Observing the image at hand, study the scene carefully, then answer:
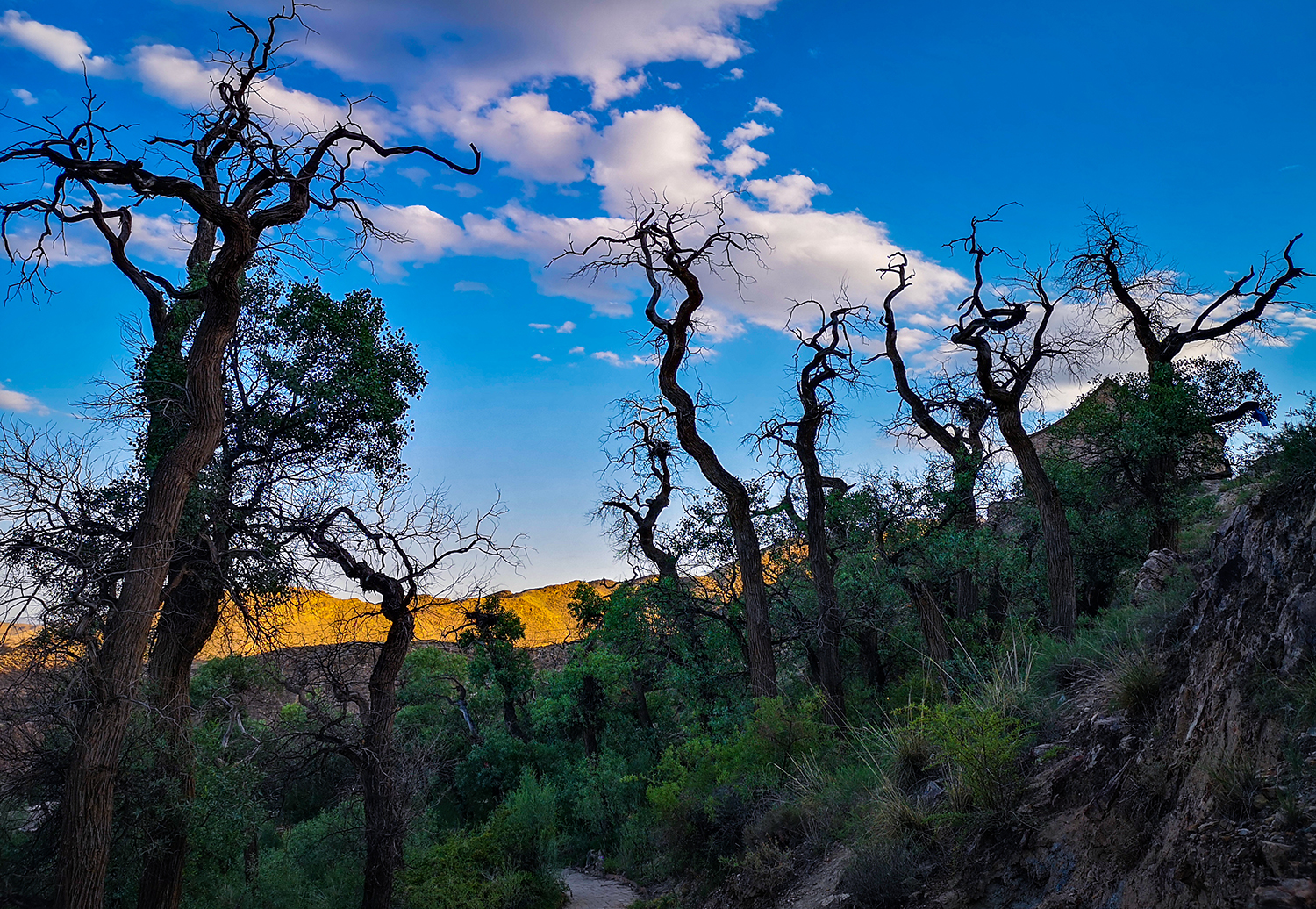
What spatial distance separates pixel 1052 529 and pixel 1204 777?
36.5 feet

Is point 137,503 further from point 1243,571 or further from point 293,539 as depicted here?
point 1243,571

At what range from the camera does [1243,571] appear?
19.7 feet

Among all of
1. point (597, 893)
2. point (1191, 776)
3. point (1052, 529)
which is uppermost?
Result: point (1052, 529)

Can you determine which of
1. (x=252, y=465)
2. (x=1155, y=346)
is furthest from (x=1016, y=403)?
(x=252, y=465)

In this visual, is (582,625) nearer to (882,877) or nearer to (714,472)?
(714,472)

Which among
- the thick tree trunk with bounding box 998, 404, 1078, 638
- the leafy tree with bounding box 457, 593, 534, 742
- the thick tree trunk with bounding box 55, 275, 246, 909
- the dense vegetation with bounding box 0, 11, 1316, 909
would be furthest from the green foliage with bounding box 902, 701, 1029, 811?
the leafy tree with bounding box 457, 593, 534, 742

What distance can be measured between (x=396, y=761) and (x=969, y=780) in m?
8.91

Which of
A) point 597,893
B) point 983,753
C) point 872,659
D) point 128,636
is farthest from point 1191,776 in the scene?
point 872,659

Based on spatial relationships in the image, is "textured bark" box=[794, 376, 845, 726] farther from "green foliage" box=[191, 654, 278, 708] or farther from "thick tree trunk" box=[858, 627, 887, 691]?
"green foliage" box=[191, 654, 278, 708]

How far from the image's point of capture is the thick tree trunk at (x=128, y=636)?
8.26 meters

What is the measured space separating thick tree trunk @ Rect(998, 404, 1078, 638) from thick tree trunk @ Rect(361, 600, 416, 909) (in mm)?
11422

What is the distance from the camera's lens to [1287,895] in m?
3.80

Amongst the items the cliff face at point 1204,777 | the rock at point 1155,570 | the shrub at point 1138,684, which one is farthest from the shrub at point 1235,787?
the rock at point 1155,570

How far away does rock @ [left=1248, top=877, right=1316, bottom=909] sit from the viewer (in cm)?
375
